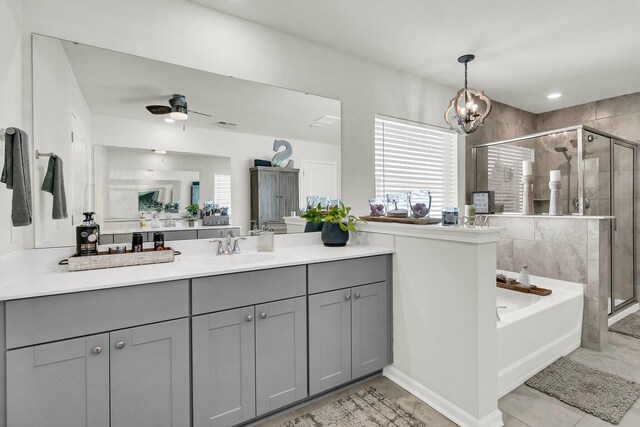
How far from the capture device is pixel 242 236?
222cm

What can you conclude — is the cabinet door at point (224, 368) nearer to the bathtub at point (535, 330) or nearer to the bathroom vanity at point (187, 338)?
the bathroom vanity at point (187, 338)

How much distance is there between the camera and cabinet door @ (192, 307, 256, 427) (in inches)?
58.7

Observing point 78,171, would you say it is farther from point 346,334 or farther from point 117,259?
point 346,334

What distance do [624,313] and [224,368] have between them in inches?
163

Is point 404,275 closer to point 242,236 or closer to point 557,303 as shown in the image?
point 242,236

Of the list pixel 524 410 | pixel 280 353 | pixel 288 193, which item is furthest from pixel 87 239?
pixel 524 410

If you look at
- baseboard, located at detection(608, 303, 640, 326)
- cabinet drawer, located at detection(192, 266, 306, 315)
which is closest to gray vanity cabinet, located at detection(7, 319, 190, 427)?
cabinet drawer, located at detection(192, 266, 306, 315)

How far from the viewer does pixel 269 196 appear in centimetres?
234

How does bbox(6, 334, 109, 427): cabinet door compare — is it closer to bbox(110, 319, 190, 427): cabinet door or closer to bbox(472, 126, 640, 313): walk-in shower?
bbox(110, 319, 190, 427): cabinet door

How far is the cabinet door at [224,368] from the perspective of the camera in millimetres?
1491

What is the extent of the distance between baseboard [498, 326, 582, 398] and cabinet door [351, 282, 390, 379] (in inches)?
29.2

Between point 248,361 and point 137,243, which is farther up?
point 137,243

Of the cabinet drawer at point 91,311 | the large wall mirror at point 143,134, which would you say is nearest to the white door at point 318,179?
the large wall mirror at point 143,134

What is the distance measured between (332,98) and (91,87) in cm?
165
